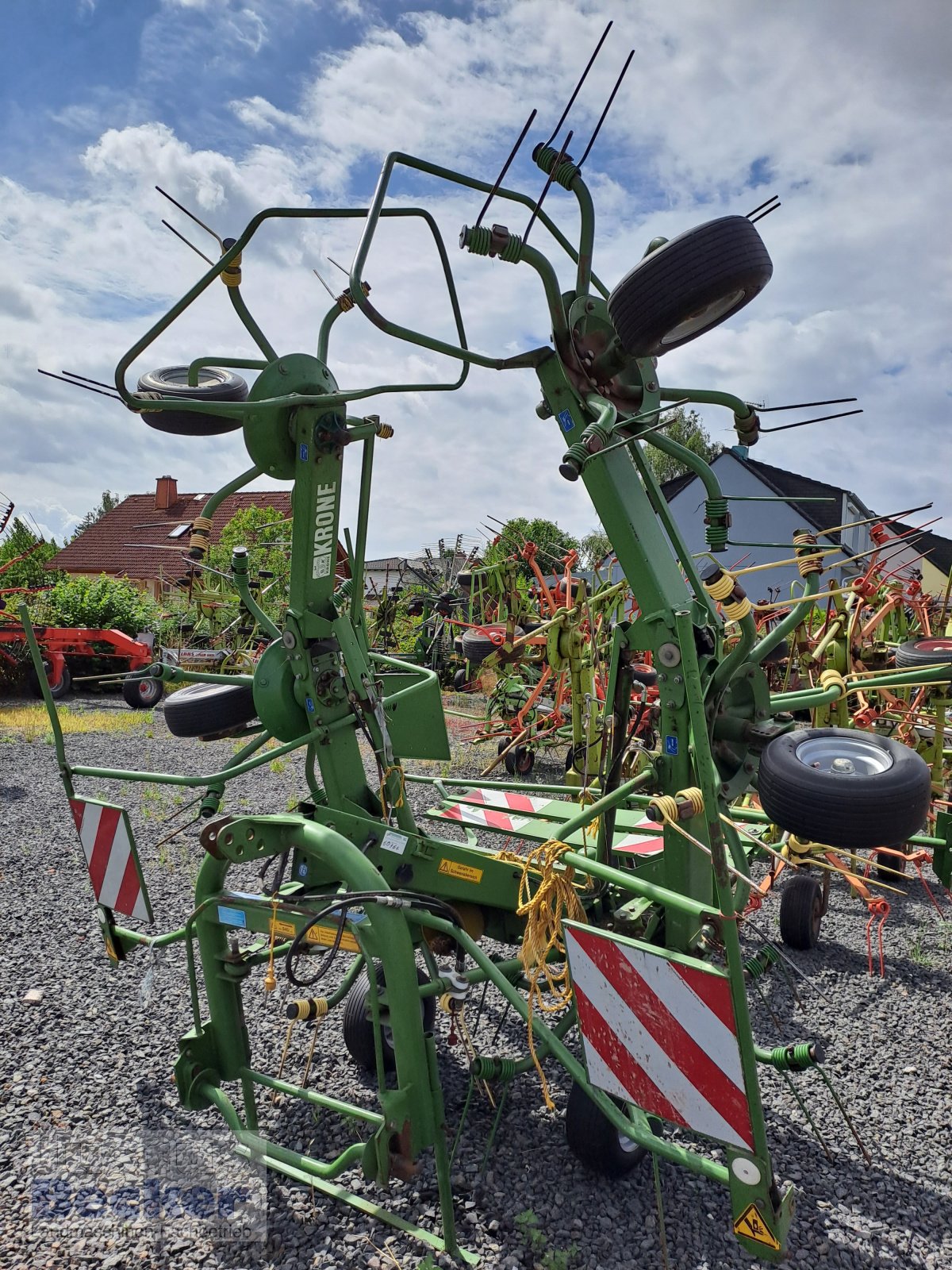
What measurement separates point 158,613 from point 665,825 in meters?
18.4

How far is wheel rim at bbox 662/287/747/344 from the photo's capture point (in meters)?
2.60

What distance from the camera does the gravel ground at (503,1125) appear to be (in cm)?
281

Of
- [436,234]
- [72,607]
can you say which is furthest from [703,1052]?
[72,607]

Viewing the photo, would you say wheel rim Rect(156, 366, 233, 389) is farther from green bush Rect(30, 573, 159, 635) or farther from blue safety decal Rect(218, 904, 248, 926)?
green bush Rect(30, 573, 159, 635)

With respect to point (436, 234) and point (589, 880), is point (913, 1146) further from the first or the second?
point (436, 234)

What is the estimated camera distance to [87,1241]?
2.81 metres

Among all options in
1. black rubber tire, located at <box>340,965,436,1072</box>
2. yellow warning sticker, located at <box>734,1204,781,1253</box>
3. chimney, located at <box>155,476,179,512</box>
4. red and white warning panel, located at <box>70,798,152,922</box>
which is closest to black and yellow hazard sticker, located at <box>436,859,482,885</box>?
black rubber tire, located at <box>340,965,436,1072</box>

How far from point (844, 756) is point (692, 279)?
61.6 inches

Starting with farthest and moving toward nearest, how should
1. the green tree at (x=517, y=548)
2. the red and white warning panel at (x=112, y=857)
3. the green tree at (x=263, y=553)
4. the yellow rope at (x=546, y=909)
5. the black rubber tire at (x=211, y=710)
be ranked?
1. the green tree at (x=263, y=553)
2. the green tree at (x=517, y=548)
3. the black rubber tire at (x=211, y=710)
4. the red and white warning panel at (x=112, y=857)
5. the yellow rope at (x=546, y=909)

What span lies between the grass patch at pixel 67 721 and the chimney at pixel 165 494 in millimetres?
20064

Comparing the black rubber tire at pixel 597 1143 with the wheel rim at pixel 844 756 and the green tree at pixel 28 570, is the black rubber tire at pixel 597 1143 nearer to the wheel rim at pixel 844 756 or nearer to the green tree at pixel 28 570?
the wheel rim at pixel 844 756

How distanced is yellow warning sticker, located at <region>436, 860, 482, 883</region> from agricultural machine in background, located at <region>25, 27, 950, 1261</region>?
0.02 meters
